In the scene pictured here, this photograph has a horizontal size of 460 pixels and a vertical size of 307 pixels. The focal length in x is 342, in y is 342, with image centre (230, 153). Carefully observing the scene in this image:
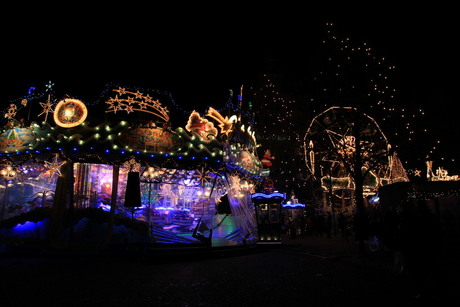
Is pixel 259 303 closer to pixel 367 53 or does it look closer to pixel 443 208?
pixel 443 208

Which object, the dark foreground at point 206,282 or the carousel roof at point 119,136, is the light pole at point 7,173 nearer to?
the carousel roof at point 119,136

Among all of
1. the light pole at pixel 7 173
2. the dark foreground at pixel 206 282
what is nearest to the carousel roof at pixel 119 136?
the light pole at pixel 7 173

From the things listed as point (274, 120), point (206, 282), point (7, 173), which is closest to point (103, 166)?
point (7, 173)

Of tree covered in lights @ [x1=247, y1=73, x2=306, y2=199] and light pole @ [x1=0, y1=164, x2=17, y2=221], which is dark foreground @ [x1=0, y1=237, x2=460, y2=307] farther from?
tree covered in lights @ [x1=247, y1=73, x2=306, y2=199]

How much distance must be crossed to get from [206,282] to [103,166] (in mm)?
10165

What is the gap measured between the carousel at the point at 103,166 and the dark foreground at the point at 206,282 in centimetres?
121

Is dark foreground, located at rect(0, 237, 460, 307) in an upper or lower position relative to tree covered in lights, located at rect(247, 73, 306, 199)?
lower

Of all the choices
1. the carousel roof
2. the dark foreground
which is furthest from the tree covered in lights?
the dark foreground

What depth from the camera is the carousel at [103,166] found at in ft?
41.2

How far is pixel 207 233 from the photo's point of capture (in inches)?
666

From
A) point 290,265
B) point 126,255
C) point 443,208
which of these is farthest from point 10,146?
point 443,208

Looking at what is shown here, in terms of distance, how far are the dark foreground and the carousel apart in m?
1.21

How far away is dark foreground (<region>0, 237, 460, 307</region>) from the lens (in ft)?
19.8

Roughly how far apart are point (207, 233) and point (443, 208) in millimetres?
10152
